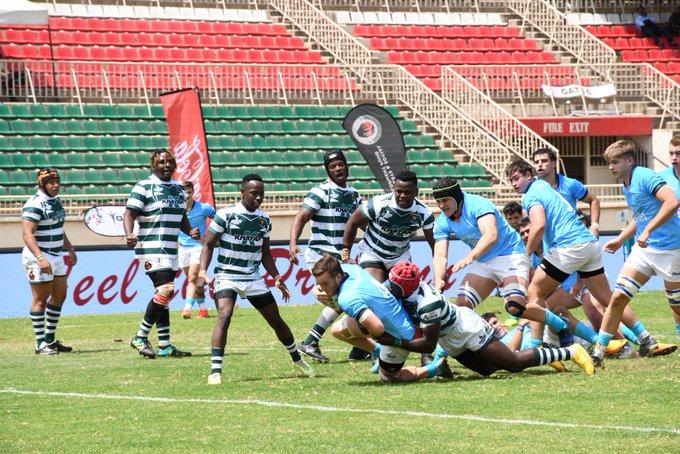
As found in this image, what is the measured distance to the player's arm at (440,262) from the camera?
12.6 m

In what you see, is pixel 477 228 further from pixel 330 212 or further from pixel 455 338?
pixel 330 212

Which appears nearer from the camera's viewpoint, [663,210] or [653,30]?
[663,210]

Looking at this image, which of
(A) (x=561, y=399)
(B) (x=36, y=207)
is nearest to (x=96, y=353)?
(B) (x=36, y=207)

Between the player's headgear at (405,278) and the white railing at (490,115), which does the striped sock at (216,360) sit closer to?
Answer: the player's headgear at (405,278)

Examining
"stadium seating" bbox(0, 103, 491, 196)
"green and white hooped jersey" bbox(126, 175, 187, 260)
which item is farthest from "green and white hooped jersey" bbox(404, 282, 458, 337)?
"stadium seating" bbox(0, 103, 491, 196)

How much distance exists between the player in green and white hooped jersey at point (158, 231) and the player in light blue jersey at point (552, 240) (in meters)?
3.90

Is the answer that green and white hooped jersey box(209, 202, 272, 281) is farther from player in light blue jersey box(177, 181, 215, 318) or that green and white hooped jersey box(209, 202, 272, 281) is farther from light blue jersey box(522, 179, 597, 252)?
player in light blue jersey box(177, 181, 215, 318)

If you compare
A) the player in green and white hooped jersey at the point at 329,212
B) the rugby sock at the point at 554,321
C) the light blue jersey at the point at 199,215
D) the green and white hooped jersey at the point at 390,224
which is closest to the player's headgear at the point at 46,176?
the player in green and white hooped jersey at the point at 329,212

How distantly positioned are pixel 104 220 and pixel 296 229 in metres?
11.2

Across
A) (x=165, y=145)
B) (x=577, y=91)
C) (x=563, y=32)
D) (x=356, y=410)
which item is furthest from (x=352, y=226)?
(x=563, y=32)

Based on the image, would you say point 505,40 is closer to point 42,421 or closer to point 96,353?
point 96,353

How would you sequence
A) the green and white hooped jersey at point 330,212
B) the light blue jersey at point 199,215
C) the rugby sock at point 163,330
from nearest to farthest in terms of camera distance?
the green and white hooped jersey at point 330,212
the rugby sock at point 163,330
the light blue jersey at point 199,215

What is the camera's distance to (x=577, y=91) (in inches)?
1401

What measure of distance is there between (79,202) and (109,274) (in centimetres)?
347
